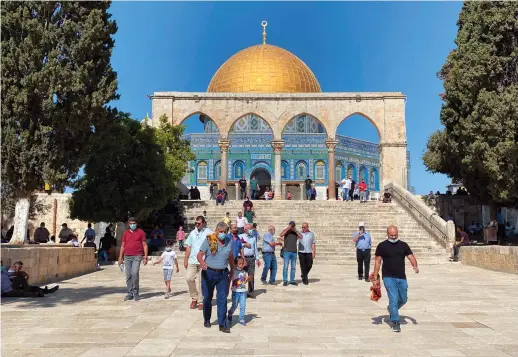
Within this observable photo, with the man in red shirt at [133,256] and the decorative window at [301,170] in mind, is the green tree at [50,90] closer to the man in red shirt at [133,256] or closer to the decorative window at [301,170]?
the man in red shirt at [133,256]

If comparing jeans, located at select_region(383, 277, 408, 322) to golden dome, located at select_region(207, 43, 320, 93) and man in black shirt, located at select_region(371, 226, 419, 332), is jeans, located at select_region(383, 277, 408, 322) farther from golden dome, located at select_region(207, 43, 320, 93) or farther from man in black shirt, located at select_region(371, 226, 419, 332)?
golden dome, located at select_region(207, 43, 320, 93)

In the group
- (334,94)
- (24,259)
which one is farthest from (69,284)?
(334,94)

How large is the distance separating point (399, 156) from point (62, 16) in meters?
17.9

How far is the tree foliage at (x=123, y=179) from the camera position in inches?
689

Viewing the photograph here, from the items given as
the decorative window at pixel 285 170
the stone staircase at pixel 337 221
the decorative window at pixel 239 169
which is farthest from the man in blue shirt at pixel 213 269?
the decorative window at pixel 285 170

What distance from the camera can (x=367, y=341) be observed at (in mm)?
5316

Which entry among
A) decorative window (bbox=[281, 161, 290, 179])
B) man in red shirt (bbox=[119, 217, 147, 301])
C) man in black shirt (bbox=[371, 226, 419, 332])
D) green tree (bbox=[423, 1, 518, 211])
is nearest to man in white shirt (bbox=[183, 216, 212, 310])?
man in red shirt (bbox=[119, 217, 147, 301])

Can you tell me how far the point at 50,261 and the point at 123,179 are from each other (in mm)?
7656

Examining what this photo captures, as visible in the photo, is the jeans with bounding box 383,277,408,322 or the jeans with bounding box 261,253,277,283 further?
the jeans with bounding box 261,253,277,283

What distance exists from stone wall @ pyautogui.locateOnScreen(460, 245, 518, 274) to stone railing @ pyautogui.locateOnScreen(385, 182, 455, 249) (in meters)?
1.13

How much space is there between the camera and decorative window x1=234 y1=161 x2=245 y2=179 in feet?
147

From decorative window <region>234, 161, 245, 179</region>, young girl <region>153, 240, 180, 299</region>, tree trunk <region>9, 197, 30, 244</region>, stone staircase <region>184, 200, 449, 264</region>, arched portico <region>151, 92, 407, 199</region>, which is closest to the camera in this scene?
young girl <region>153, 240, 180, 299</region>

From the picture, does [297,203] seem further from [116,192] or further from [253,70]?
[253,70]

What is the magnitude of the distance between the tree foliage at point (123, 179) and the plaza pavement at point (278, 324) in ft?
25.7
